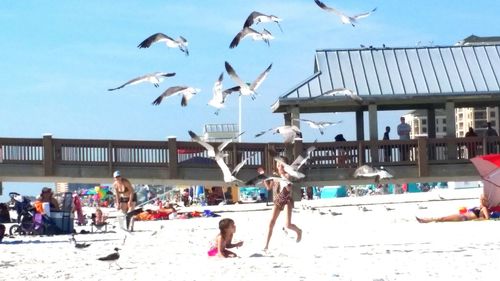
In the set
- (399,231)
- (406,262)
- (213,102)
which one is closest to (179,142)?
(399,231)

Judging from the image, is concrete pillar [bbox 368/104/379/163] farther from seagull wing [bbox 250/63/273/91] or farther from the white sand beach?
seagull wing [bbox 250/63/273/91]

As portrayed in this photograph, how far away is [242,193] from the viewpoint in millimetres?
58906

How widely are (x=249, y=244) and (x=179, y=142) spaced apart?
14.2 metres

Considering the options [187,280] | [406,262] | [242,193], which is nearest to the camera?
[187,280]

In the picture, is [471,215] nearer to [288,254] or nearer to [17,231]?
[288,254]

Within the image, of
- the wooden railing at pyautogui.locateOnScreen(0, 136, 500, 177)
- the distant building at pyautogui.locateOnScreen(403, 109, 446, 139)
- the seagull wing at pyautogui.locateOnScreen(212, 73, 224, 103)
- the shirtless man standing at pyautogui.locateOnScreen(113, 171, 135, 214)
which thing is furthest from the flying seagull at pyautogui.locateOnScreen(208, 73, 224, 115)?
the distant building at pyautogui.locateOnScreen(403, 109, 446, 139)

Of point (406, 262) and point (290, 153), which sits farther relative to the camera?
point (290, 153)

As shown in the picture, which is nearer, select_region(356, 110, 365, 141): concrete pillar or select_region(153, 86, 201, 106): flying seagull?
select_region(153, 86, 201, 106): flying seagull

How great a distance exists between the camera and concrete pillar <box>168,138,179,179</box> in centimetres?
2950

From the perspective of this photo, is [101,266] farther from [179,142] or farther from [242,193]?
[242,193]

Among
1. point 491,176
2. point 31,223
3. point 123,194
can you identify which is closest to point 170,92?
point 123,194

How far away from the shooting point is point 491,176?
2000 cm

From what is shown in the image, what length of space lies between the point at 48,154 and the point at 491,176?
1482 centimetres

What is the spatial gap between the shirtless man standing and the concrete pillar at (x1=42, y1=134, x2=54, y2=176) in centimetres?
1106
